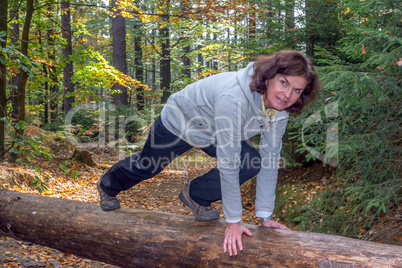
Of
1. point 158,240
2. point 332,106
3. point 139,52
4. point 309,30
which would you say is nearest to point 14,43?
point 309,30

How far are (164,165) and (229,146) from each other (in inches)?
37.4

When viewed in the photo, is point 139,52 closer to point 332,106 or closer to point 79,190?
point 79,190

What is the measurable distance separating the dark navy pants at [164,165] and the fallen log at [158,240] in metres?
0.26

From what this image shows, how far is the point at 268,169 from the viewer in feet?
9.43

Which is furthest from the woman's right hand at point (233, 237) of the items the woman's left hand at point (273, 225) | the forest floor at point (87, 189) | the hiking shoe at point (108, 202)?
the forest floor at point (87, 189)

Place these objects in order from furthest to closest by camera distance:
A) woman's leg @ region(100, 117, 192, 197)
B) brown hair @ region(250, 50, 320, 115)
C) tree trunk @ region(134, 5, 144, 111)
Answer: tree trunk @ region(134, 5, 144, 111) → woman's leg @ region(100, 117, 192, 197) → brown hair @ region(250, 50, 320, 115)

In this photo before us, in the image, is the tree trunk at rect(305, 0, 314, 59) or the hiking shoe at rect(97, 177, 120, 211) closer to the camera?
the hiking shoe at rect(97, 177, 120, 211)

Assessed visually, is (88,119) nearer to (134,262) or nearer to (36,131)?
(36,131)

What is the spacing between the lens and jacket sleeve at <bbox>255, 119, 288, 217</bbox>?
2830 millimetres

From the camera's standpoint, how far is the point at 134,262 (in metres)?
2.95

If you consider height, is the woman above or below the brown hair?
below

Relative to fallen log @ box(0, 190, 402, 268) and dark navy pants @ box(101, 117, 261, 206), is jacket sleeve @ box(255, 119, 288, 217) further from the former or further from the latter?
fallen log @ box(0, 190, 402, 268)

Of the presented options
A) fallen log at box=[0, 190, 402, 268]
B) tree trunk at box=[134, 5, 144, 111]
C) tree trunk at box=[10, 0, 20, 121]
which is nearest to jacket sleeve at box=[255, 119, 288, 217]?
fallen log at box=[0, 190, 402, 268]

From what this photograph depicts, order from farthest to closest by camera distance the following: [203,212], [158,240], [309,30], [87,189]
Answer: [87,189] < [309,30] < [203,212] < [158,240]
